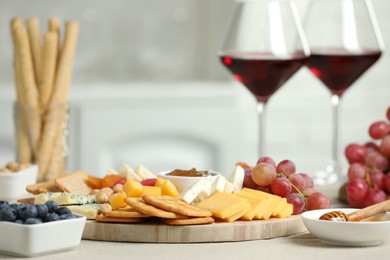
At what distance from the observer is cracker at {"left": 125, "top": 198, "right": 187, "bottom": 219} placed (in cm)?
116

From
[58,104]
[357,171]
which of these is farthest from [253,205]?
[58,104]

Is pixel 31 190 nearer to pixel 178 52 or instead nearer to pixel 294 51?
pixel 294 51

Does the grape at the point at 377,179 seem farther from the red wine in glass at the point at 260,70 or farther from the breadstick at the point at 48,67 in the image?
the breadstick at the point at 48,67

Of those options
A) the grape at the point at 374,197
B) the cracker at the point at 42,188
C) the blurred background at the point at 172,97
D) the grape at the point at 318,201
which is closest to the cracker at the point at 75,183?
the cracker at the point at 42,188

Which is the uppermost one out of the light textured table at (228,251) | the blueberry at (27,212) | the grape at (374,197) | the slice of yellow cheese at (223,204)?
the blueberry at (27,212)

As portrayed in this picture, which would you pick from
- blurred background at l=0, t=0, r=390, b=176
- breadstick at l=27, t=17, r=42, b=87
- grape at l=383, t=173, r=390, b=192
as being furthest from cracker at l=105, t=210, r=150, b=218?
blurred background at l=0, t=0, r=390, b=176

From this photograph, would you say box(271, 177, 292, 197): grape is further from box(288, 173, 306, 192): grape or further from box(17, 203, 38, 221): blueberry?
box(17, 203, 38, 221): blueberry

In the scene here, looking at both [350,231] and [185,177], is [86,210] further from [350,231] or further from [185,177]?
[350,231]

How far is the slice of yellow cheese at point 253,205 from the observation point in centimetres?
123

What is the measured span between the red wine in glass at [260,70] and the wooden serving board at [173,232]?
53cm

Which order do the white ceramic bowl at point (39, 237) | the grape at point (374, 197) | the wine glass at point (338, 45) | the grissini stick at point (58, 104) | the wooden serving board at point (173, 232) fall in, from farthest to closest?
the grissini stick at point (58, 104), the wine glass at point (338, 45), the grape at point (374, 197), the wooden serving board at point (173, 232), the white ceramic bowl at point (39, 237)

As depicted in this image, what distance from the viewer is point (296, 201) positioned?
4.34 ft

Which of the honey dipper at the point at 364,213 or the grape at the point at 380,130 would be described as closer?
the honey dipper at the point at 364,213

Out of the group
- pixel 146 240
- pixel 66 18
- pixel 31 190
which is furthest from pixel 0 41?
pixel 146 240
